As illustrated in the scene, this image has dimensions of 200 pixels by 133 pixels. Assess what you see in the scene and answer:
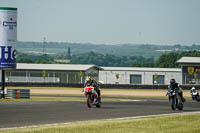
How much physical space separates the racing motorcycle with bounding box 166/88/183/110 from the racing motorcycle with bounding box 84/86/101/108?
4144 millimetres

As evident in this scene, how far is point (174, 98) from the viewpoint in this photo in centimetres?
2977

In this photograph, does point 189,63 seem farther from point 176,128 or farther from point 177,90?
point 176,128

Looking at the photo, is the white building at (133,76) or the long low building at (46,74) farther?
the white building at (133,76)

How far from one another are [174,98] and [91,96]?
461cm

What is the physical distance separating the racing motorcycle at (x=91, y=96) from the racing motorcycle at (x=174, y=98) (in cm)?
414

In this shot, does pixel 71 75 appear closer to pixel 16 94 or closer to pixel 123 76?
pixel 123 76

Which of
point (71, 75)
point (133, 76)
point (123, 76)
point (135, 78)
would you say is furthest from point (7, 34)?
point (135, 78)

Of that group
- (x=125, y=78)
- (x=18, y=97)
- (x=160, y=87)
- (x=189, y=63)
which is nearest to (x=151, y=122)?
(x=18, y=97)

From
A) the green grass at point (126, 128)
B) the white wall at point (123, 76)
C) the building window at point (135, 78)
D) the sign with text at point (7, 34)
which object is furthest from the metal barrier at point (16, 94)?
the building window at point (135, 78)

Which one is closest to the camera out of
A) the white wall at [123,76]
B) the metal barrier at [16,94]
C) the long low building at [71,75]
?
the metal barrier at [16,94]

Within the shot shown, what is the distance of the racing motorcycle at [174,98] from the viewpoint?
96.2 ft

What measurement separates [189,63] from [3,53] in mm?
74486

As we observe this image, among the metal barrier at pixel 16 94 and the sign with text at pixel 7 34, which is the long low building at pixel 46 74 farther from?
the sign with text at pixel 7 34

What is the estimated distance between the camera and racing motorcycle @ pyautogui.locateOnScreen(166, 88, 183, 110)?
29.3 meters
